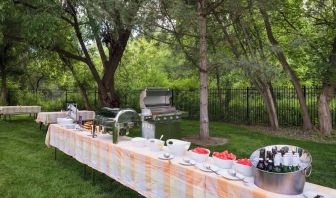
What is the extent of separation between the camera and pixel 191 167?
9.21 ft

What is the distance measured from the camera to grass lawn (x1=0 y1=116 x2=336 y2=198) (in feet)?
14.8

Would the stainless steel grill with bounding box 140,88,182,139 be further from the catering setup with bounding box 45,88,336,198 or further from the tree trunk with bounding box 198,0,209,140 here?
the catering setup with bounding box 45,88,336,198

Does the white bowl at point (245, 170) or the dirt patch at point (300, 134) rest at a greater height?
the white bowl at point (245, 170)

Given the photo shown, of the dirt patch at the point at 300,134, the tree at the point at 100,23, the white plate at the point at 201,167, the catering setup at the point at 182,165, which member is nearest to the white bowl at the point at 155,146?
the catering setup at the point at 182,165

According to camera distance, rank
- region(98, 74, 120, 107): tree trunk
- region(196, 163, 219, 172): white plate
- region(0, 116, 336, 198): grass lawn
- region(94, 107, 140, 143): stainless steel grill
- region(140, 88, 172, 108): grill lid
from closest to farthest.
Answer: region(196, 163, 219, 172): white plate → region(94, 107, 140, 143): stainless steel grill → region(0, 116, 336, 198): grass lawn → region(140, 88, 172, 108): grill lid → region(98, 74, 120, 107): tree trunk

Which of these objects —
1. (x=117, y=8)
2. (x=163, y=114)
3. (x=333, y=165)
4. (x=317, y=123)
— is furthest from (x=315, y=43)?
(x=117, y=8)

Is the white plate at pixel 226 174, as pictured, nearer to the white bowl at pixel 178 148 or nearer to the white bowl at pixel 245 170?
the white bowl at pixel 245 170

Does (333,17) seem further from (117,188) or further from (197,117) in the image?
(117,188)

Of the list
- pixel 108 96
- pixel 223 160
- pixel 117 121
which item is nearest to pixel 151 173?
pixel 223 160

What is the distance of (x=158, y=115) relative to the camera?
278 inches

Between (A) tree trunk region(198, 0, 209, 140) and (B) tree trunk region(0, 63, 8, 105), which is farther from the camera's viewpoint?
(B) tree trunk region(0, 63, 8, 105)

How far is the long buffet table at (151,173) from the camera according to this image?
7.80 ft

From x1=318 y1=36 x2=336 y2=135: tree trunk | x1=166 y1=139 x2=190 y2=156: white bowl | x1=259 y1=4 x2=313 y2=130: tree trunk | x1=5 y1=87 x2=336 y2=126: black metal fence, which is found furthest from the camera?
x1=5 y1=87 x2=336 y2=126: black metal fence

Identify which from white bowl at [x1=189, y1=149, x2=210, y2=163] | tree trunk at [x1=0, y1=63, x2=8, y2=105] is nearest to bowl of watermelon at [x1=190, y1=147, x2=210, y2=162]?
white bowl at [x1=189, y1=149, x2=210, y2=163]
